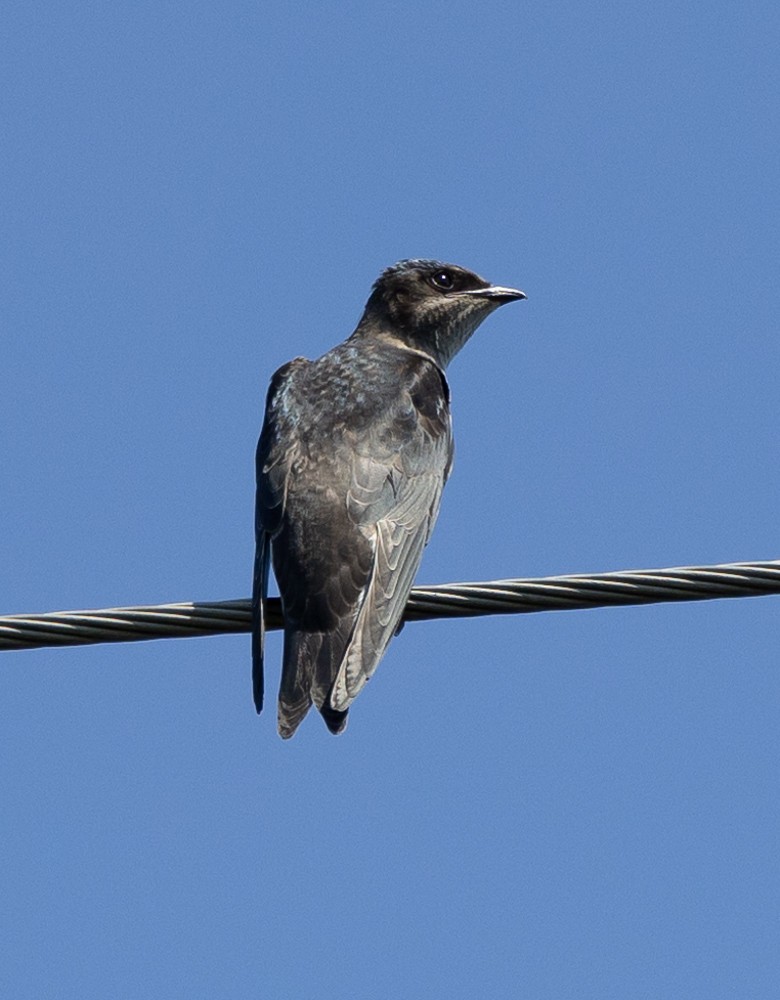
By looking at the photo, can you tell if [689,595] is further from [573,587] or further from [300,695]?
[300,695]

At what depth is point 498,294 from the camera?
1041cm

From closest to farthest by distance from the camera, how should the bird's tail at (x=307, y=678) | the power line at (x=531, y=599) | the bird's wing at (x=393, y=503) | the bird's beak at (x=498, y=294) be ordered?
1. the power line at (x=531, y=599)
2. the bird's tail at (x=307, y=678)
3. the bird's wing at (x=393, y=503)
4. the bird's beak at (x=498, y=294)

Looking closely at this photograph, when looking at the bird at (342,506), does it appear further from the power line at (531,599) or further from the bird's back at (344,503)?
the power line at (531,599)

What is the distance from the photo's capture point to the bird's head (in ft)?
34.4

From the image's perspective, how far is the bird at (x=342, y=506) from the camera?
24.4ft

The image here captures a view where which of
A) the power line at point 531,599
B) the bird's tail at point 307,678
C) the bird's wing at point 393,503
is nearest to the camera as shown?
the power line at point 531,599

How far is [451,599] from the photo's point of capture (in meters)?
6.29

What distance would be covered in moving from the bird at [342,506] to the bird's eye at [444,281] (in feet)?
2.93

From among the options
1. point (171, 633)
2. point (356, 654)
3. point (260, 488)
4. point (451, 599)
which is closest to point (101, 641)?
point (171, 633)

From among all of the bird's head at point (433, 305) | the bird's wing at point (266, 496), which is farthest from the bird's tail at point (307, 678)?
the bird's head at point (433, 305)

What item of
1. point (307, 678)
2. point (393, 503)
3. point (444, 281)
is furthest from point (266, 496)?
point (444, 281)

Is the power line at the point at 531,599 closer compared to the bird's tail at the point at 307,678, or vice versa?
the power line at the point at 531,599

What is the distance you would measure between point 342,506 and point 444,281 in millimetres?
2951

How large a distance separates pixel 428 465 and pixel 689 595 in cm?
277
